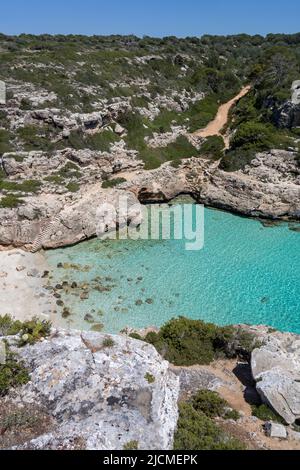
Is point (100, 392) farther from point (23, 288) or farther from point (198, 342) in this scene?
point (23, 288)

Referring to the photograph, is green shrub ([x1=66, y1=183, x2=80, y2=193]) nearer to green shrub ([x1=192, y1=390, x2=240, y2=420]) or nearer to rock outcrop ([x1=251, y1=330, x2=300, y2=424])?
rock outcrop ([x1=251, y1=330, x2=300, y2=424])

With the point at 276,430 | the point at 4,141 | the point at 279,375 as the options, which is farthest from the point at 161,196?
the point at 276,430

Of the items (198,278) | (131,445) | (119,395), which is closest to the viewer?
(131,445)

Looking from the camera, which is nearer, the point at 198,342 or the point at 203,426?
the point at 203,426

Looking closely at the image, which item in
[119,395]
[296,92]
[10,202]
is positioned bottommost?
[119,395]

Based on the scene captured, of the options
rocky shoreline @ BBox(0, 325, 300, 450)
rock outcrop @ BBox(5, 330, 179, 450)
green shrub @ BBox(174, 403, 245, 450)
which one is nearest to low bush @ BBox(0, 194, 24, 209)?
rocky shoreline @ BBox(0, 325, 300, 450)

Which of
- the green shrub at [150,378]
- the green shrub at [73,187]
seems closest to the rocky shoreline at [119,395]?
the green shrub at [150,378]

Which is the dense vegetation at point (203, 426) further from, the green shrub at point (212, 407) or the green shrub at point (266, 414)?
the green shrub at point (266, 414)
